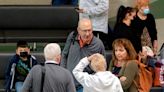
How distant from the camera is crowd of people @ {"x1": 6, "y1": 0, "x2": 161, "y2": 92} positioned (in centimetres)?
609

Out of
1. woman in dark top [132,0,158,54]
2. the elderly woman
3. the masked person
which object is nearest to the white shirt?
the elderly woman

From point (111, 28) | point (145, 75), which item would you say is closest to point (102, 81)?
point (145, 75)

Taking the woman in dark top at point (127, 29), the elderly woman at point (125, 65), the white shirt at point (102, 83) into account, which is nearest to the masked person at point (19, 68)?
the woman in dark top at point (127, 29)

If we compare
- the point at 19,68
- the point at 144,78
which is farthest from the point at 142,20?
the point at 19,68

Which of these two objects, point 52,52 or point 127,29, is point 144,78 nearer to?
point 127,29

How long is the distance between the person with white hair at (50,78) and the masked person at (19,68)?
2.06m

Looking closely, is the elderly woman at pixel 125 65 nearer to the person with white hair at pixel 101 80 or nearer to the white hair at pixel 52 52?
the person with white hair at pixel 101 80

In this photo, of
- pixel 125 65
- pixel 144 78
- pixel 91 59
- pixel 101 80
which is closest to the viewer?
pixel 101 80

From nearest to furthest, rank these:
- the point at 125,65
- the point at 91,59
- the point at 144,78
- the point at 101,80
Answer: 1. the point at 101,80
2. the point at 91,59
3. the point at 125,65
4. the point at 144,78

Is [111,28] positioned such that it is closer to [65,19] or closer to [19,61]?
[65,19]

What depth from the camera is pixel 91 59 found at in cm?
654

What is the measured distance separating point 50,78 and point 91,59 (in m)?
0.69

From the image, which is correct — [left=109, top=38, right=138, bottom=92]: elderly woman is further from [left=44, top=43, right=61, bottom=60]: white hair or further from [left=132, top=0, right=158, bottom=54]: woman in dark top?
[left=132, top=0, right=158, bottom=54]: woman in dark top

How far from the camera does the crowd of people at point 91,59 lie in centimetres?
609
